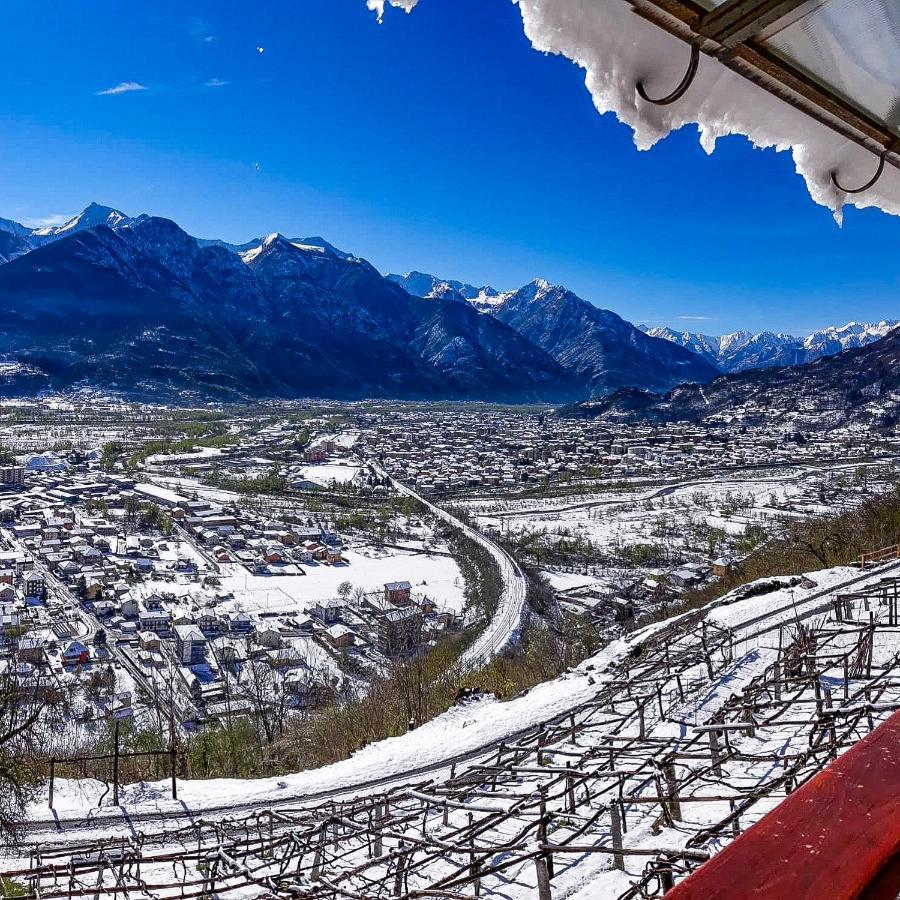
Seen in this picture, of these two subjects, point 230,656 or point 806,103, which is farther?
point 230,656

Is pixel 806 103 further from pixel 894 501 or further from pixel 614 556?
pixel 614 556

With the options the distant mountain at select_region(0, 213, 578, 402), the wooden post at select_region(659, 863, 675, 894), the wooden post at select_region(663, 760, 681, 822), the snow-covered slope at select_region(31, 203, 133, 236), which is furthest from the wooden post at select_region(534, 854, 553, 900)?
the snow-covered slope at select_region(31, 203, 133, 236)

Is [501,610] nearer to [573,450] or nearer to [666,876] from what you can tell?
[666,876]

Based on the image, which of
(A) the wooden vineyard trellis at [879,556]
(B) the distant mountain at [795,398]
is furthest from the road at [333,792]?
(B) the distant mountain at [795,398]

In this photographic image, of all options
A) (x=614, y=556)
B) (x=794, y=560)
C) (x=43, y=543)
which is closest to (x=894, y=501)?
(x=794, y=560)

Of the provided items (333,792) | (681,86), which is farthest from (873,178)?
(333,792)

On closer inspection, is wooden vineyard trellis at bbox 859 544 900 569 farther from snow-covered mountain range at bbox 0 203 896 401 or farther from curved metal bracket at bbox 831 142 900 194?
snow-covered mountain range at bbox 0 203 896 401
